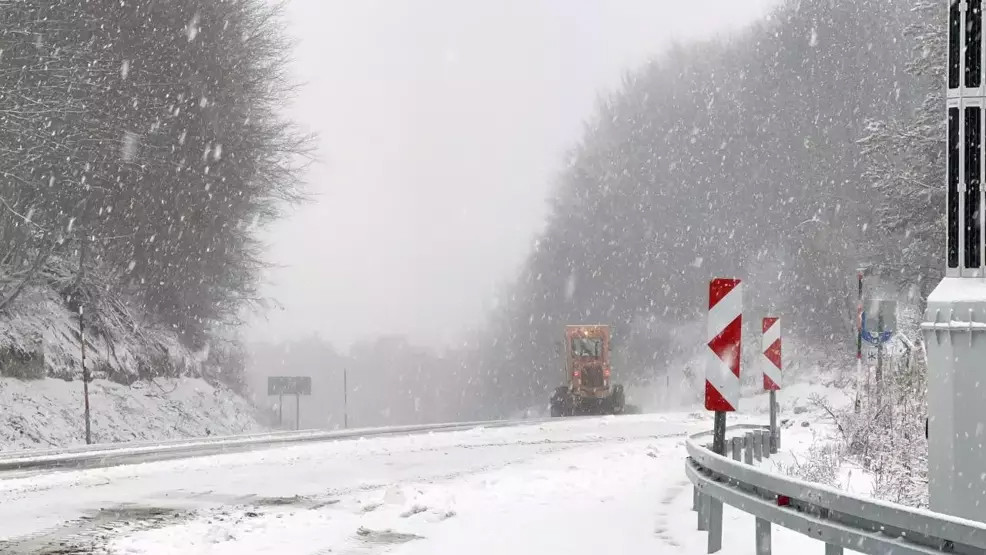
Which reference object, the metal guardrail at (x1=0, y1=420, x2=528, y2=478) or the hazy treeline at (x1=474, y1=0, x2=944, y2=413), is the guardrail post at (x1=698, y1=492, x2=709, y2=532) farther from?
the hazy treeline at (x1=474, y1=0, x2=944, y2=413)

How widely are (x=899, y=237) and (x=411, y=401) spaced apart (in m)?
82.5

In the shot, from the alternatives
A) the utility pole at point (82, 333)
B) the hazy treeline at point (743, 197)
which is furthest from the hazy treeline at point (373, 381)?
the utility pole at point (82, 333)

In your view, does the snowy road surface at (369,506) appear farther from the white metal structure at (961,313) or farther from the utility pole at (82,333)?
the utility pole at (82,333)

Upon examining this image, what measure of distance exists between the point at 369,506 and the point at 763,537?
15.7ft

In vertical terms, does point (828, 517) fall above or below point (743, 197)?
below

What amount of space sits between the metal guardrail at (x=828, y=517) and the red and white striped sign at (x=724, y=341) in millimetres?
637

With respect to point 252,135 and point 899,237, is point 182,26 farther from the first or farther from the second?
point 899,237

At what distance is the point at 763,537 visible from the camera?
7.20 m

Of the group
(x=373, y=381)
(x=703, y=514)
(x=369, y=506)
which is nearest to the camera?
(x=703, y=514)

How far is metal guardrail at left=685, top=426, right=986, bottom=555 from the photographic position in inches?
202

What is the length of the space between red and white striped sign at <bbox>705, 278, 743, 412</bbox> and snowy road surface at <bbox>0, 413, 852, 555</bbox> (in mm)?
1144

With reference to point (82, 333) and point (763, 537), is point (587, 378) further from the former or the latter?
point (763, 537)

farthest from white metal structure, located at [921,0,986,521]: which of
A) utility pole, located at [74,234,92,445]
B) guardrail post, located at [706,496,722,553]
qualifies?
utility pole, located at [74,234,92,445]

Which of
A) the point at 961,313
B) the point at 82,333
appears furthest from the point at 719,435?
the point at 82,333
